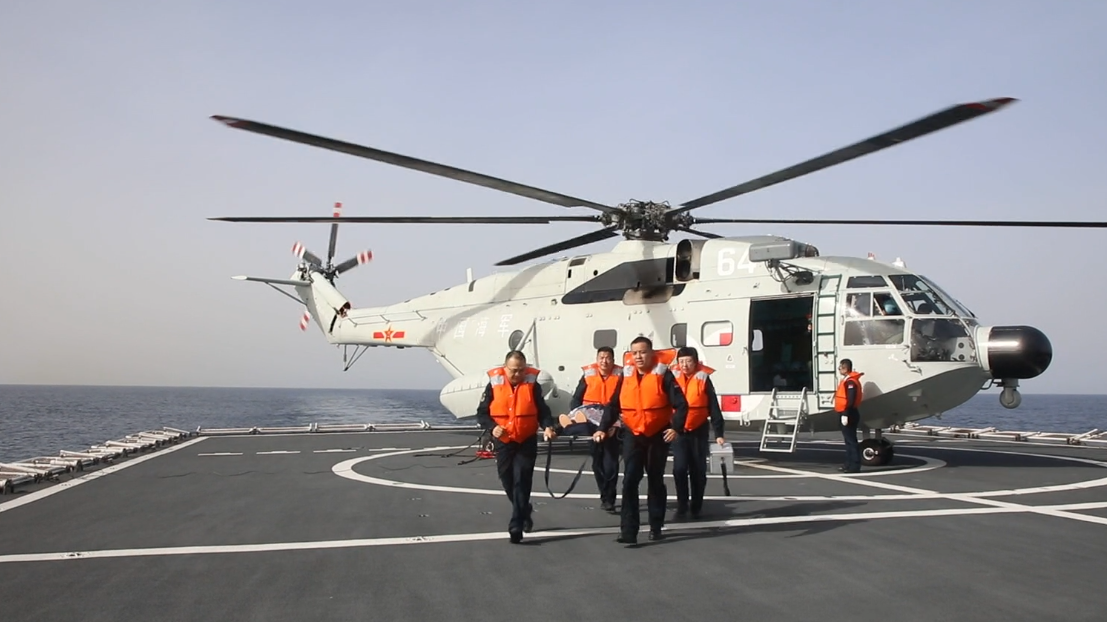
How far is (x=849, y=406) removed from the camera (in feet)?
37.9

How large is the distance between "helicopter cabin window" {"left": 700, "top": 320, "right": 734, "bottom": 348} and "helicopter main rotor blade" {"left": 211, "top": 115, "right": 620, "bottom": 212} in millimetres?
2901

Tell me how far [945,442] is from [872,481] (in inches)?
370

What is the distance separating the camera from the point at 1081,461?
43.8 ft

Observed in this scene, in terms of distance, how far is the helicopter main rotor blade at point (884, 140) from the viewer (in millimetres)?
7999

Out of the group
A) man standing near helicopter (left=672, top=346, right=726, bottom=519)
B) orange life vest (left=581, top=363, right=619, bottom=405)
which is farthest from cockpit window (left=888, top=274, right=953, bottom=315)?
orange life vest (left=581, top=363, right=619, bottom=405)

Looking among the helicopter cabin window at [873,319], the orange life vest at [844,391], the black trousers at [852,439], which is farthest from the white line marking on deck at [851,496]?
the helicopter cabin window at [873,319]

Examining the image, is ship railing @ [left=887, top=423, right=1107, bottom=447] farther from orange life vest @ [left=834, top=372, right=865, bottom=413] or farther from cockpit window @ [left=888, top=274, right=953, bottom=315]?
orange life vest @ [left=834, top=372, right=865, bottom=413]

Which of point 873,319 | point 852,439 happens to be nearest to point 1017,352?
point 873,319

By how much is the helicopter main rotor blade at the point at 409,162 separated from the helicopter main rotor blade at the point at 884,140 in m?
2.96

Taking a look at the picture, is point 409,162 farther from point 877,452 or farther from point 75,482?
point 877,452

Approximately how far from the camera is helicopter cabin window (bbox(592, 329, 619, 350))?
14328 millimetres

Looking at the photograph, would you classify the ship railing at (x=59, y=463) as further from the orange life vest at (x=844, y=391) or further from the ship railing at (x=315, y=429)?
the orange life vest at (x=844, y=391)

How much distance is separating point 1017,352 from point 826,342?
2.68 meters

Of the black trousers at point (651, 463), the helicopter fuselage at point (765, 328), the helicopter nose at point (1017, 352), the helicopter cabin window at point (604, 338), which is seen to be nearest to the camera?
the black trousers at point (651, 463)
